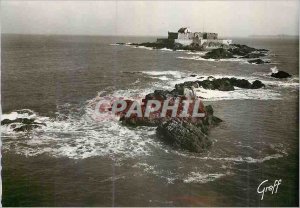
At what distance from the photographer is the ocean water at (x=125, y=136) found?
4.94 meters

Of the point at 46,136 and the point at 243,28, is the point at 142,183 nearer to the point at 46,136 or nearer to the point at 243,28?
the point at 46,136

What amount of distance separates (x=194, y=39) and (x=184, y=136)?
4.23 feet

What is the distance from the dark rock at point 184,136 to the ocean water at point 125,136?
0.10 meters

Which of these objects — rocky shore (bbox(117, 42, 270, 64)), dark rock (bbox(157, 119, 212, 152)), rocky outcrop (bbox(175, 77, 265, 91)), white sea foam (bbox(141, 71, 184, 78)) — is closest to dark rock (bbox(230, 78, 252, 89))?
rocky outcrop (bbox(175, 77, 265, 91))

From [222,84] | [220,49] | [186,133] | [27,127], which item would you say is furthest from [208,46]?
[27,127]

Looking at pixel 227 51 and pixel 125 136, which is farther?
pixel 227 51

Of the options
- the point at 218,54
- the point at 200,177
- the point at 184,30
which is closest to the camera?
the point at 200,177

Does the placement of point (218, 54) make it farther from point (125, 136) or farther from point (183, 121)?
point (125, 136)

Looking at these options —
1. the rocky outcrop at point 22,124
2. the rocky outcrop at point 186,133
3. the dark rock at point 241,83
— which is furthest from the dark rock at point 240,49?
the rocky outcrop at point 22,124

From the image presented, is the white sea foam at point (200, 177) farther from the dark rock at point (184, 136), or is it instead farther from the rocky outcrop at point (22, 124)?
the rocky outcrop at point (22, 124)

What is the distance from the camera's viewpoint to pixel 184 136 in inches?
200

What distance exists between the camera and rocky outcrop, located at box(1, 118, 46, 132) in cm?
504

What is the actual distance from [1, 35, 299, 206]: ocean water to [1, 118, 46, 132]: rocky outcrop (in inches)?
2.2

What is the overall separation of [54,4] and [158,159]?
231cm
